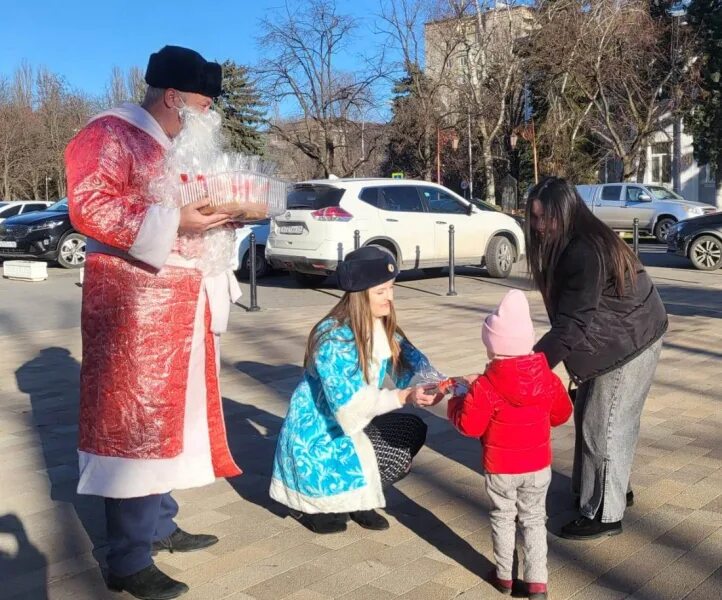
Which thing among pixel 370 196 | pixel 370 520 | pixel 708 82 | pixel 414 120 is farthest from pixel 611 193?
pixel 370 520

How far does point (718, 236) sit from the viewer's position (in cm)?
1603

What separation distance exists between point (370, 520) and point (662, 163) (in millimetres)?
43289

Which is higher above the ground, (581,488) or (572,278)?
(572,278)

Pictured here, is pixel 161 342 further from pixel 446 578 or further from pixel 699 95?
pixel 699 95

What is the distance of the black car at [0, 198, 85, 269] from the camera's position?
18562mm

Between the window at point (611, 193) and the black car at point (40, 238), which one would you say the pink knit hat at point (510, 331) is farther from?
the window at point (611, 193)

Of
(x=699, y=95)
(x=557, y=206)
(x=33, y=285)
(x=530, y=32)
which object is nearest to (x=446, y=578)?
(x=557, y=206)

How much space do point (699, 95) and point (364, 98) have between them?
1473cm

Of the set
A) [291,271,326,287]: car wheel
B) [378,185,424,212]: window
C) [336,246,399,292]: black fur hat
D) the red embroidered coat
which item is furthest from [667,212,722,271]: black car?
→ the red embroidered coat

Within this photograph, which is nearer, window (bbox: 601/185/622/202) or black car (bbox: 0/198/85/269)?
black car (bbox: 0/198/85/269)

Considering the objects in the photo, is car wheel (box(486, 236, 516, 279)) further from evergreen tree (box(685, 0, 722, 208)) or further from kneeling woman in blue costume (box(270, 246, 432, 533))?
evergreen tree (box(685, 0, 722, 208))

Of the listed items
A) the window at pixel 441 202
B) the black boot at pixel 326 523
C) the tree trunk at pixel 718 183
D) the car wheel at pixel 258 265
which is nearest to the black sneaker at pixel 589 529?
the black boot at pixel 326 523

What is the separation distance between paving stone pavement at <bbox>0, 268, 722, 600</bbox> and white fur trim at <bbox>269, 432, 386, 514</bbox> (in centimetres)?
19

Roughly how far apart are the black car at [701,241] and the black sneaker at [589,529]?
13.5 meters
